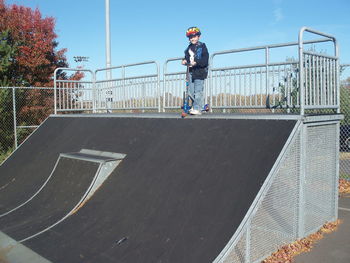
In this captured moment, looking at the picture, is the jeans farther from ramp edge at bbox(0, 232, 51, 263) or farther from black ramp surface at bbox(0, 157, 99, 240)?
ramp edge at bbox(0, 232, 51, 263)

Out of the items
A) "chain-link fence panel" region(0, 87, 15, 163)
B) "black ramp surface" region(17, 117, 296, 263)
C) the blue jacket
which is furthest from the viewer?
"chain-link fence panel" region(0, 87, 15, 163)

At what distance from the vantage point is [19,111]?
12828 mm

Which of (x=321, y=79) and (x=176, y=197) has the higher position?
(x=321, y=79)

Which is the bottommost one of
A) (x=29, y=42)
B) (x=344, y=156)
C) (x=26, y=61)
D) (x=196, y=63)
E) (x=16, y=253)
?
(x=16, y=253)

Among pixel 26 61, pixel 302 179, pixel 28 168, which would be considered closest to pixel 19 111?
pixel 26 61

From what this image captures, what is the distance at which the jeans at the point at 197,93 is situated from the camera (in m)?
6.91

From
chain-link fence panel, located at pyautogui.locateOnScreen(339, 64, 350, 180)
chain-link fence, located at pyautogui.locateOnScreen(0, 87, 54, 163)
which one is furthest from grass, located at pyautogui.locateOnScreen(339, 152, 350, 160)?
chain-link fence, located at pyautogui.locateOnScreen(0, 87, 54, 163)

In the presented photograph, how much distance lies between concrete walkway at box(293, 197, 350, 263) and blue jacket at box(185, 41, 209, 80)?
12.0 ft

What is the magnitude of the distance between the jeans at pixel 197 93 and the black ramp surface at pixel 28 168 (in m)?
3.25

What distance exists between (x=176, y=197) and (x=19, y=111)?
1015 cm

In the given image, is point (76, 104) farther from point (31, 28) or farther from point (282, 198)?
point (282, 198)

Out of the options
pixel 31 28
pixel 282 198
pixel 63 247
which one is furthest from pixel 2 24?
pixel 282 198

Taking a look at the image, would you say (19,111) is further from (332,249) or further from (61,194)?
(332,249)

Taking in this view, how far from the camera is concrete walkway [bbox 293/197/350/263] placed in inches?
169
